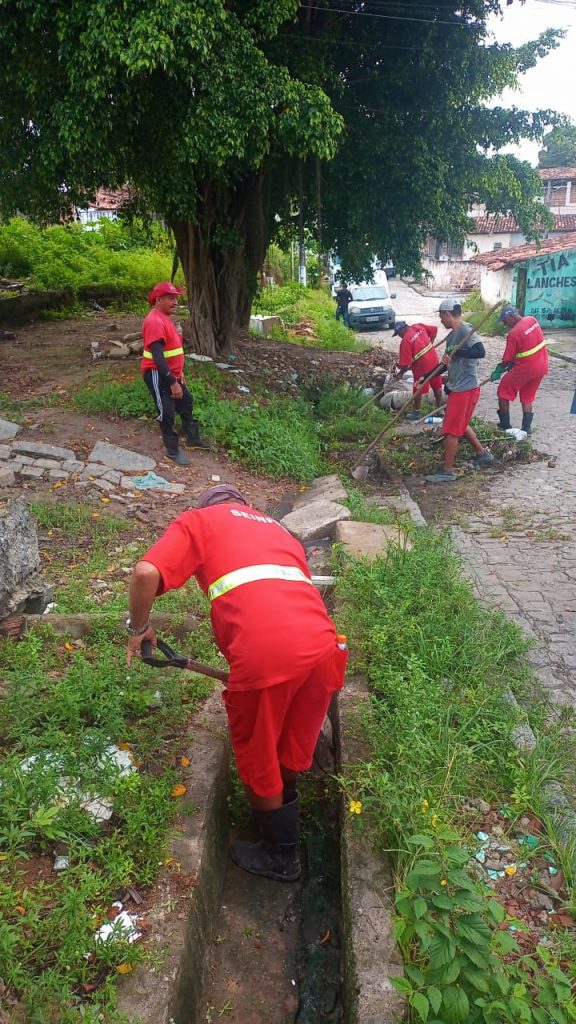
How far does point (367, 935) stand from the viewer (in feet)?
7.63

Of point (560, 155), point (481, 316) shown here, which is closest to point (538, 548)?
point (481, 316)

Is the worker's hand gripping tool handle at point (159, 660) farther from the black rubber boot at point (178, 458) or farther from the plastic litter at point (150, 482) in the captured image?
the black rubber boot at point (178, 458)

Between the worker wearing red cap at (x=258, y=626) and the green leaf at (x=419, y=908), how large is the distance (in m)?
0.75

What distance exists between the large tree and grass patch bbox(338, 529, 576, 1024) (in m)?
4.79

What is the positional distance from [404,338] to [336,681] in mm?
7739

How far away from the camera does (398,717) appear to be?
3051 millimetres

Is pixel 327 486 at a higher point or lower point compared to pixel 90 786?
lower

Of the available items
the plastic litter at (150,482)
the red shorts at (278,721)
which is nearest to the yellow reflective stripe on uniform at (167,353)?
the plastic litter at (150,482)

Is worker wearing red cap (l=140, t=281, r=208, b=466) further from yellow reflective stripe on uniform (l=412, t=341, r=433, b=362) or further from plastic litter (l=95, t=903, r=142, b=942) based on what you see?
plastic litter (l=95, t=903, r=142, b=942)

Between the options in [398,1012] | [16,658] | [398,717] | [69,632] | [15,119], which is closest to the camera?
[398,1012]

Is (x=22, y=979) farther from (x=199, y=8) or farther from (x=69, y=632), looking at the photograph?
(x=199, y=8)

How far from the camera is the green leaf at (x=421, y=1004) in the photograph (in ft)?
5.86

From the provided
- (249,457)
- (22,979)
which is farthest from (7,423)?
(22,979)

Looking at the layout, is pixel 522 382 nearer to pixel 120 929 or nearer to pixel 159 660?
pixel 159 660
